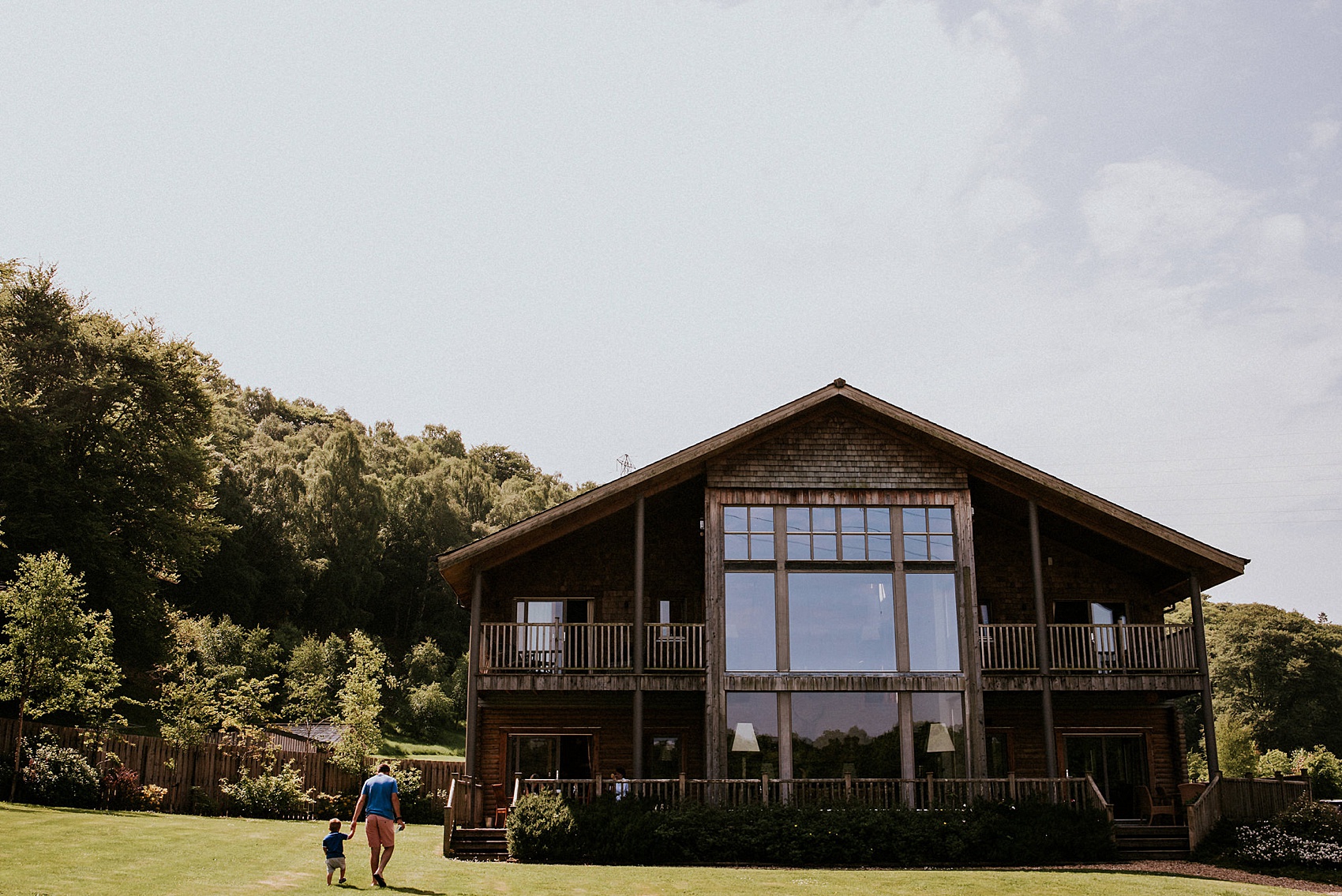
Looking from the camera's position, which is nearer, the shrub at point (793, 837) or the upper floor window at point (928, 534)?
the shrub at point (793, 837)

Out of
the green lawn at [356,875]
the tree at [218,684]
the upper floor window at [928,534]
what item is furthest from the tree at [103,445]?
the upper floor window at [928,534]

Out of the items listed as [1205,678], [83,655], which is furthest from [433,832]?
[1205,678]

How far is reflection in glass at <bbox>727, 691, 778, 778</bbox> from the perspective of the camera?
21.3m

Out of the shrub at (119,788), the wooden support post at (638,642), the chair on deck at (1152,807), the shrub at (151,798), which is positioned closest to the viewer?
the chair on deck at (1152,807)

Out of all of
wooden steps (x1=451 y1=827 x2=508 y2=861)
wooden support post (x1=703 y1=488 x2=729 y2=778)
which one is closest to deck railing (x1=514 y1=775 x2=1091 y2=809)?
wooden support post (x1=703 y1=488 x2=729 y2=778)

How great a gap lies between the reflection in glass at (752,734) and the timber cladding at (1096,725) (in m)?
5.41

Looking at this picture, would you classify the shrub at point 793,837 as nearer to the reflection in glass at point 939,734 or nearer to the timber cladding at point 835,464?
the reflection in glass at point 939,734

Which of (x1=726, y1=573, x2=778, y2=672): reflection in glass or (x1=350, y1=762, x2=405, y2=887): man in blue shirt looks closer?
(x1=350, y1=762, x2=405, y2=887): man in blue shirt

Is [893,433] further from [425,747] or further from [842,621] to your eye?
[425,747]

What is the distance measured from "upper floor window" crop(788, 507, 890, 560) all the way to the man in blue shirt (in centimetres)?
1083

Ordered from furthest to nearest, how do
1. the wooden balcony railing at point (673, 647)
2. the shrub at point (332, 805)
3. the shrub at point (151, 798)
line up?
the shrub at point (332, 805) → the shrub at point (151, 798) → the wooden balcony railing at point (673, 647)

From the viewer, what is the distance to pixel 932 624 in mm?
22266

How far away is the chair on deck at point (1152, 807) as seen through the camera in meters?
20.9

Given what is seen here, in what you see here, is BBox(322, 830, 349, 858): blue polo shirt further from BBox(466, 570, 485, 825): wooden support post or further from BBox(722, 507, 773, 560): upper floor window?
BBox(722, 507, 773, 560): upper floor window
